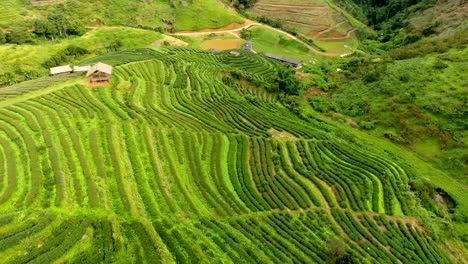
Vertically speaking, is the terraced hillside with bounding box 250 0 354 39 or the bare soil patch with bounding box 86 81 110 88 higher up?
the terraced hillside with bounding box 250 0 354 39

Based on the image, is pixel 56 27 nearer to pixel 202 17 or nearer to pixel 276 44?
pixel 202 17

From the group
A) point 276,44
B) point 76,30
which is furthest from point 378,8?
point 76,30

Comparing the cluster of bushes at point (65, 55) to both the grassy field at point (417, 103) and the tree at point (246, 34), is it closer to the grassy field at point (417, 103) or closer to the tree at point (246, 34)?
the tree at point (246, 34)

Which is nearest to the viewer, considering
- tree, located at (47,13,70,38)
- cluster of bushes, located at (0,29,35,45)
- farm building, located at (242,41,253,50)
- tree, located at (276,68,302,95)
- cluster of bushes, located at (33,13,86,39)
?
tree, located at (276,68,302,95)

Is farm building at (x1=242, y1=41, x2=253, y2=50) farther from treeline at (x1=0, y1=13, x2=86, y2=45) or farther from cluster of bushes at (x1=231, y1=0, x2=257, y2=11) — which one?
treeline at (x1=0, y1=13, x2=86, y2=45)

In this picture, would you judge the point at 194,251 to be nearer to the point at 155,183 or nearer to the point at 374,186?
the point at 155,183

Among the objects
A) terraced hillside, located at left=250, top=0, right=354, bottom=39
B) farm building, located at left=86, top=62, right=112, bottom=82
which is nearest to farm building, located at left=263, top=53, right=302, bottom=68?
terraced hillside, located at left=250, top=0, right=354, bottom=39

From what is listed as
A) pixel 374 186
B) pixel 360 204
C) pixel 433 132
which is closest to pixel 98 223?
pixel 360 204
